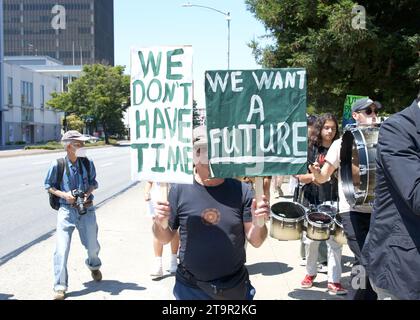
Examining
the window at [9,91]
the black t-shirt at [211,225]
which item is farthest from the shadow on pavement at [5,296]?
the window at [9,91]

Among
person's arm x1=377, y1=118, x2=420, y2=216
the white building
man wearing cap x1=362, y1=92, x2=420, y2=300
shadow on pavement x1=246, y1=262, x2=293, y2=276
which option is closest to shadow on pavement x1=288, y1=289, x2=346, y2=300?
shadow on pavement x1=246, y1=262, x2=293, y2=276

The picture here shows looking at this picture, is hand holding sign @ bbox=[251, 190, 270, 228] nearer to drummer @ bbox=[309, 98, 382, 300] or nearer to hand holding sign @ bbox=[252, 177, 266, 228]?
hand holding sign @ bbox=[252, 177, 266, 228]

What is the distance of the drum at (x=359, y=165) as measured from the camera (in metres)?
3.80

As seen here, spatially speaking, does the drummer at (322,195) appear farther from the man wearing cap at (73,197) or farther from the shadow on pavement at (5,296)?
the shadow on pavement at (5,296)

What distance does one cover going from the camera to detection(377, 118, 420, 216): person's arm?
2.50 metres

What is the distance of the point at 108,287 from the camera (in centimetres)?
616

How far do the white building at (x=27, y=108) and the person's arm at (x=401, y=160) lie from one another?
6613cm

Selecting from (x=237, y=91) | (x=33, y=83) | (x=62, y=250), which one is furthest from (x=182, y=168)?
(x=33, y=83)

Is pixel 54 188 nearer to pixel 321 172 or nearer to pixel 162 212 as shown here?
pixel 321 172

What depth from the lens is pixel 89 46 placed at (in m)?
140

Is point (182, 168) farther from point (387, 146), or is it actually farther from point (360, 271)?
point (360, 271)

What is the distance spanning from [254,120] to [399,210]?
34.9 inches

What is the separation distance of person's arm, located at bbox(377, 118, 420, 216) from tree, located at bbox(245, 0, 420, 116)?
9026 millimetres
